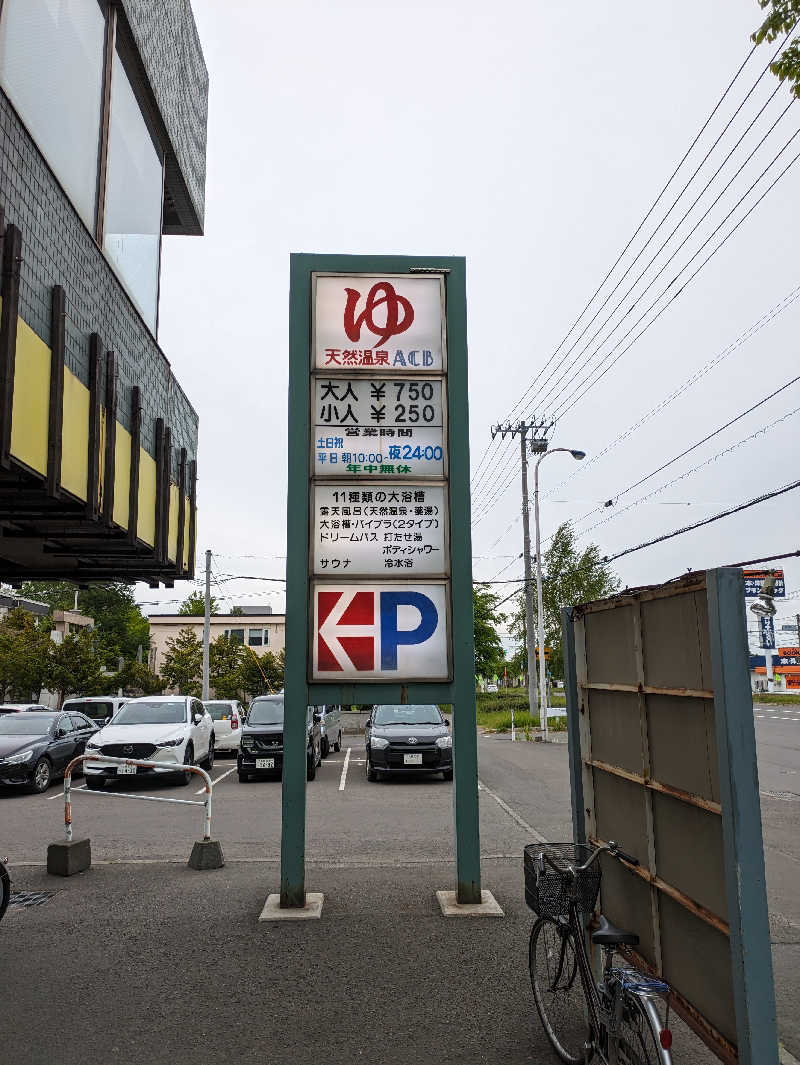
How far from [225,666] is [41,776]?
32.3 m

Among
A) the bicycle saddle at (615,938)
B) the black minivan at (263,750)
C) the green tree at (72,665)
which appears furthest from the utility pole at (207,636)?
the bicycle saddle at (615,938)

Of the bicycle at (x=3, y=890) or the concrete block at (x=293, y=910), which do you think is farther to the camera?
the concrete block at (x=293, y=910)

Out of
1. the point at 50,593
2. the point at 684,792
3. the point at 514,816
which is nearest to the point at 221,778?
the point at 514,816

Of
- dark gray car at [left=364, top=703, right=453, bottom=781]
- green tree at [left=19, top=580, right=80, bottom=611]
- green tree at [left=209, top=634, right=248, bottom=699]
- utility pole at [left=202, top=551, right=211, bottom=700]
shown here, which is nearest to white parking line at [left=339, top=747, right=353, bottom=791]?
dark gray car at [left=364, top=703, right=453, bottom=781]

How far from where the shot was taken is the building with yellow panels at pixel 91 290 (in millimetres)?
6906

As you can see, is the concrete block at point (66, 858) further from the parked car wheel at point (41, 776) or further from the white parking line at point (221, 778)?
the parked car wheel at point (41, 776)

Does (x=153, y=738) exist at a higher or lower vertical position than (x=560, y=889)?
lower

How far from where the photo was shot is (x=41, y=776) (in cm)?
1582

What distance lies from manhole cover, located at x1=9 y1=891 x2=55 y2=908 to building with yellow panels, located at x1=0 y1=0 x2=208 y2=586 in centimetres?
350

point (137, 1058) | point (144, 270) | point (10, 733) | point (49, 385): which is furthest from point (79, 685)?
point (137, 1058)

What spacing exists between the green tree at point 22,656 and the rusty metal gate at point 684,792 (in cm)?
3429

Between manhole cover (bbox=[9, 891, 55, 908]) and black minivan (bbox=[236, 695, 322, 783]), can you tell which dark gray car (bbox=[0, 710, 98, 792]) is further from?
manhole cover (bbox=[9, 891, 55, 908])

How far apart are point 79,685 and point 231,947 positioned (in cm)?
3199

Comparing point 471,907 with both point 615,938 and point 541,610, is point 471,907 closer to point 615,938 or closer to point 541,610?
point 615,938
